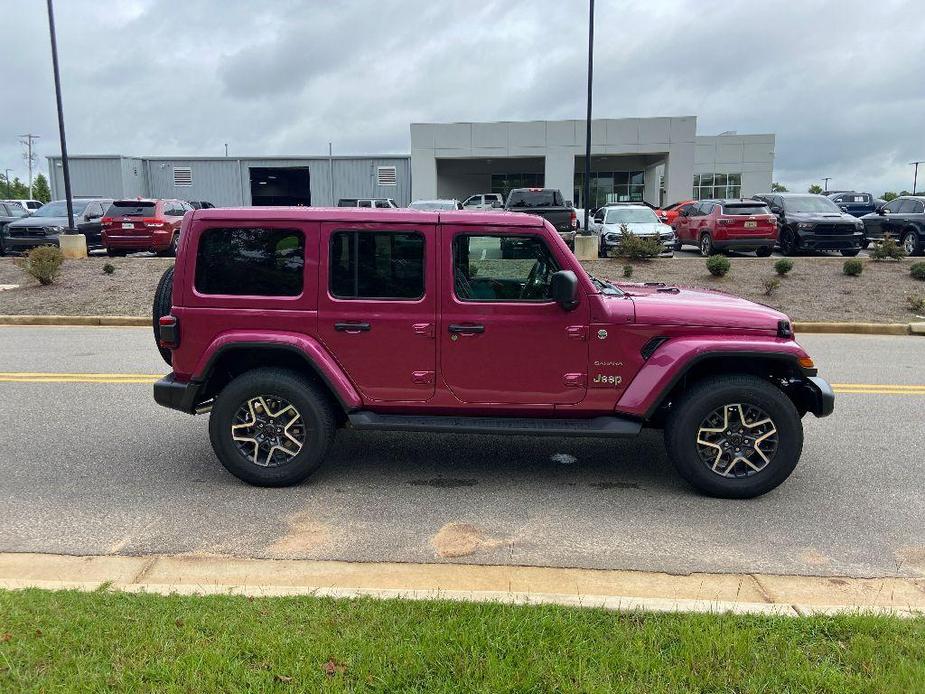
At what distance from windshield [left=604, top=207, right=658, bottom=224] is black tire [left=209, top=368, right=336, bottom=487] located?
16876 mm

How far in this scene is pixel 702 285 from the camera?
50.9 feet

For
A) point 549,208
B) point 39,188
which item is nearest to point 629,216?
point 549,208

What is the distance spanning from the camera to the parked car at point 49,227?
20.9 m

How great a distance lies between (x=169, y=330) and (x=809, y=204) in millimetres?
20541

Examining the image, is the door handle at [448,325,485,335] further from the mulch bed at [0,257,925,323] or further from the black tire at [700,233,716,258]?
the black tire at [700,233,716,258]

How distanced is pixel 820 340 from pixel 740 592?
360 inches

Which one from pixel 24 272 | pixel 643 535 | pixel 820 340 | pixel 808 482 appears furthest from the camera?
pixel 24 272

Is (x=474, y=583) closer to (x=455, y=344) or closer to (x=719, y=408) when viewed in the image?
(x=455, y=344)

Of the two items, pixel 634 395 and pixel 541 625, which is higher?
pixel 634 395

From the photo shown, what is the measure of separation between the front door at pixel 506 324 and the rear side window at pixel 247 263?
105 centimetres

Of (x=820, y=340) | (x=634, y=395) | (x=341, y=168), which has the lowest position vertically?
(x=820, y=340)

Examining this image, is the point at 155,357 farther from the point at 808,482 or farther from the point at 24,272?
the point at 24,272

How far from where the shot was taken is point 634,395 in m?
4.62

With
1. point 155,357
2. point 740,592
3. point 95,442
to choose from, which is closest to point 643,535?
point 740,592
